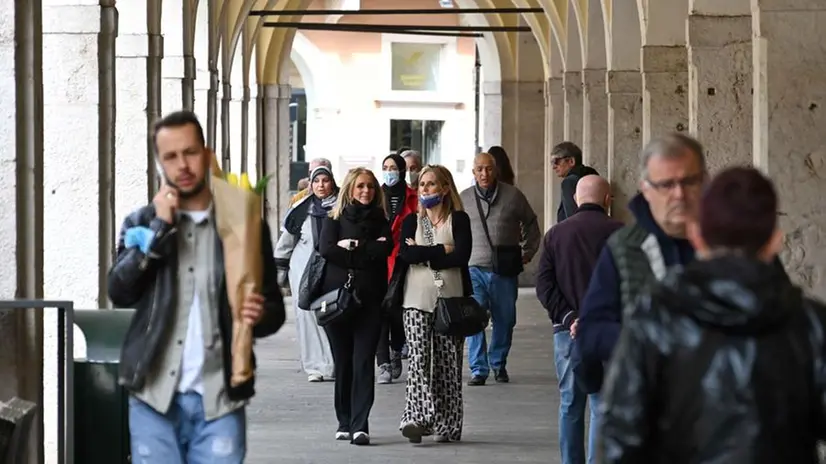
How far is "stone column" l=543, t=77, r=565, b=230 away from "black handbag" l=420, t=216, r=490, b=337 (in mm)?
17224

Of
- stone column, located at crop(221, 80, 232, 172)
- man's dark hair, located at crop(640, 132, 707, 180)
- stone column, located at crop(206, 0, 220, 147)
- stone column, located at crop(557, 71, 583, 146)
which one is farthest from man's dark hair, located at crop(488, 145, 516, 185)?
stone column, located at crop(221, 80, 232, 172)

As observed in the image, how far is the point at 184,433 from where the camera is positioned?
5.76 meters

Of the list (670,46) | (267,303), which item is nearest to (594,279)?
(267,303)

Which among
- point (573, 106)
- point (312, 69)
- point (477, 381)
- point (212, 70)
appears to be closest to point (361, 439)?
point (477, 381)

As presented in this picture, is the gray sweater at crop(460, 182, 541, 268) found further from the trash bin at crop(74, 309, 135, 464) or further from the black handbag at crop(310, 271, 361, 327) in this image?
the trash bin at crop(74, 309, 135, 464)

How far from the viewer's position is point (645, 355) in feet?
13.5

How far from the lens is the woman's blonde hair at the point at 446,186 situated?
1089 cm

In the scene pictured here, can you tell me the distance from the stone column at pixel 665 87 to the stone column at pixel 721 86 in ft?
12.5

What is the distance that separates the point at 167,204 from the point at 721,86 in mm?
9355

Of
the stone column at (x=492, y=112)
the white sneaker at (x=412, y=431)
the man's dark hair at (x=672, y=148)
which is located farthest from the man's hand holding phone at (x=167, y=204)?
the stone column at (x=492, y=112)

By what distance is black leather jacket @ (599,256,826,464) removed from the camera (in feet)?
13.1

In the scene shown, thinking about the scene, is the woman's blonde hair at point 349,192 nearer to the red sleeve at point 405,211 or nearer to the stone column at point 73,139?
the red sleeve at point 405,211

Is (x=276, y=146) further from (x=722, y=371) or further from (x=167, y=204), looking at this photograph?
(x=722, y=371)

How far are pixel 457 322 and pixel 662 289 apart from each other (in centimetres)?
651
